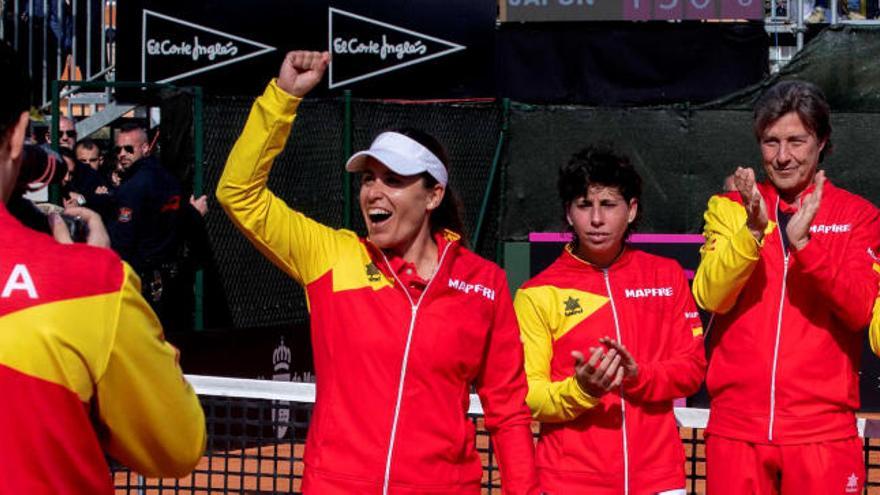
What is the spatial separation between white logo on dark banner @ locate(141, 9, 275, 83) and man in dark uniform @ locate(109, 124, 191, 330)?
8.07 ft

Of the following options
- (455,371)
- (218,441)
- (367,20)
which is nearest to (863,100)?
(367,20)

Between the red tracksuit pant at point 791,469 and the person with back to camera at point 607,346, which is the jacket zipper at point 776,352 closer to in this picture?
the red tracksuit pant at point 791,469

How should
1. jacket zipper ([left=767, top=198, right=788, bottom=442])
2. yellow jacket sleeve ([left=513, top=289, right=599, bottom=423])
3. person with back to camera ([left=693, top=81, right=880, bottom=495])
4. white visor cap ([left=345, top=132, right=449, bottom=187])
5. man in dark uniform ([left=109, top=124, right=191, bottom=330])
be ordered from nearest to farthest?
1. white visor cap ([left=345, top=132, right=449, bottom=187])
2. yellow jacket sleeve ([left=513, top=289, right=599, bottom=423])
3. person with back to camera ([left=693, top=81, right=880, bottom=495])
4. jacket zipper ([left=767, top=198, right=788, bottom=442])
5. man in dark uniform ([left=109, top=124, right=191, bottom=330])

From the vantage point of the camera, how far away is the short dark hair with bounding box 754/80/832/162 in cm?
539

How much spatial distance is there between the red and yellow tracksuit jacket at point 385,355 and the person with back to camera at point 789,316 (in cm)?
97

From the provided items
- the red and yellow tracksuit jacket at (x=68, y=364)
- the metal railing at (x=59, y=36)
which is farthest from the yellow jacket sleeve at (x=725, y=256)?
the metal railing at (x=59, y=36)

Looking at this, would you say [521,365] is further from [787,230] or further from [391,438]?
[787,230]

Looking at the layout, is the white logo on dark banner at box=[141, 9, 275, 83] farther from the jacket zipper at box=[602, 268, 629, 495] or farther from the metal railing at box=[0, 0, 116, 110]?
the jacket zipper at box=[602, 268, 629, 495]

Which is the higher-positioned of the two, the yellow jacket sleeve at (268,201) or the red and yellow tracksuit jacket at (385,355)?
the yellow jacket sleeve at (268,201)

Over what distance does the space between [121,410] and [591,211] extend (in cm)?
286

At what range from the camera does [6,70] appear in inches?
107

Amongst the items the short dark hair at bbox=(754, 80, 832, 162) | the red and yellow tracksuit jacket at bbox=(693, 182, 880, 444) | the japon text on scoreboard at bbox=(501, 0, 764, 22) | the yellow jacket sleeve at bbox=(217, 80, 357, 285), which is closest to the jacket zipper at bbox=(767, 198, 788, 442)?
the red and yellow tracksuit jacket at bbox=(693, 182, 880, 444)

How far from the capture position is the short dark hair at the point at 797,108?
17.7 ft

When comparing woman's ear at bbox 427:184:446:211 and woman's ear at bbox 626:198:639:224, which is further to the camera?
woman's ear at bbox 626:198:639:224
